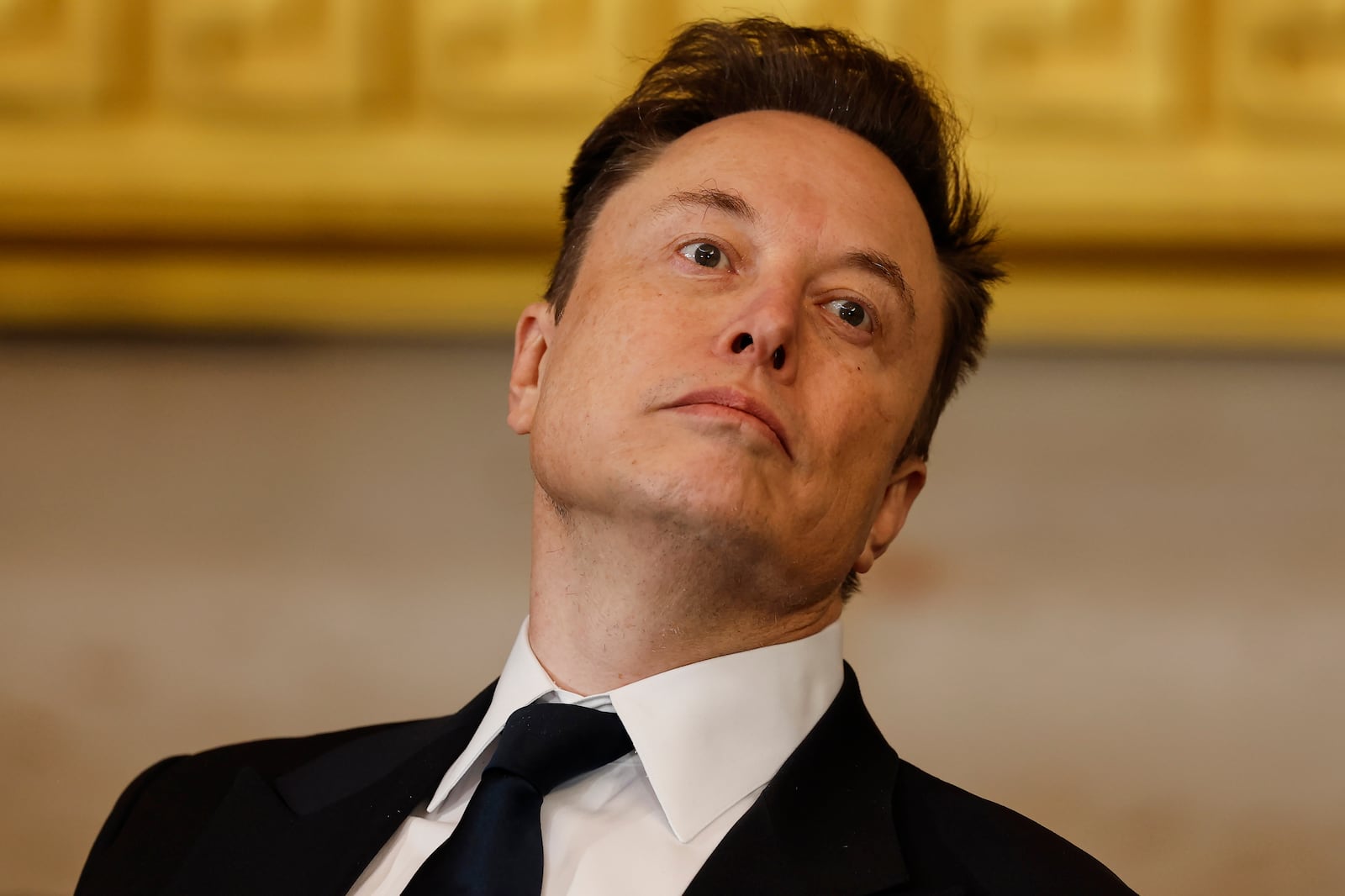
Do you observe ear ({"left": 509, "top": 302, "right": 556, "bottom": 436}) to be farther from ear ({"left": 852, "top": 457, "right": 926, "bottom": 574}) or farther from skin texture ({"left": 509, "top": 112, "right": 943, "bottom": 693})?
ear ({"left": 852, "top": 457, "right": 926, "bottom": 574})

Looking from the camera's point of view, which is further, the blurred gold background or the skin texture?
the blurred gold background

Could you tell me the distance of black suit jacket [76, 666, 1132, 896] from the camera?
2.56 feet

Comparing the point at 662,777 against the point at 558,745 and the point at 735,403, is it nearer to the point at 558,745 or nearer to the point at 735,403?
the point at 558,745

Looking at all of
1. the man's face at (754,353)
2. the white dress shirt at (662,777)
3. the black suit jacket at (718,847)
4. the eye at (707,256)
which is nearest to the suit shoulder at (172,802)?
the black suit jacket at (718,847)

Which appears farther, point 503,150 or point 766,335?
point 503,150

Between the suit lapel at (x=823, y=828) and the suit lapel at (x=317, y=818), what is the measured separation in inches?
8.6

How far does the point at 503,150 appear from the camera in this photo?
50.6 inches

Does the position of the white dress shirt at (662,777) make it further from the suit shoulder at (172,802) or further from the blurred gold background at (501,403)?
the blurred gold background at (501,403)

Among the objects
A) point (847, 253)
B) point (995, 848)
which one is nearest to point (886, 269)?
point (847, 253)

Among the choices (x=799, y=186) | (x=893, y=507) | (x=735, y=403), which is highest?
(x=799, y=186)

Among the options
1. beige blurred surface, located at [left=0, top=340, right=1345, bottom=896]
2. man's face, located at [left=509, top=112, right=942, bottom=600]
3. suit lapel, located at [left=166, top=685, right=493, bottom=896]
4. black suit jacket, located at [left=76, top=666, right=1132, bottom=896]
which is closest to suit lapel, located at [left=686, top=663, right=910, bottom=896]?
black suit jacket, located at [left=76, top=666, right=1132, bottom=896]

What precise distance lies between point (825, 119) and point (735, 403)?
317mm

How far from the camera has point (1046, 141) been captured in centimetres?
127

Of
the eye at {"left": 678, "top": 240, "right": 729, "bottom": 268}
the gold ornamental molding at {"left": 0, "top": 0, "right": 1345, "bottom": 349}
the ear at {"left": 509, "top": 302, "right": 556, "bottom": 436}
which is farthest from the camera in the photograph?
the gold ornamental molding at {"left": 0, "top": 0, "right": 1345, "bottom": 349}
